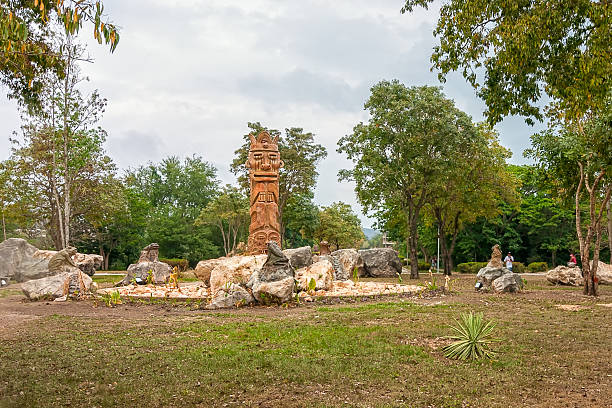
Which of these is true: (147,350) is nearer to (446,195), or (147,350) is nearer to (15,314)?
(15,314)

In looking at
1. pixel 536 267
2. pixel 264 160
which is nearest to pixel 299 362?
pixel 264 160

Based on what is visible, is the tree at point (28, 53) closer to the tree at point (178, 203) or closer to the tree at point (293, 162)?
the tree at point (293, 162)

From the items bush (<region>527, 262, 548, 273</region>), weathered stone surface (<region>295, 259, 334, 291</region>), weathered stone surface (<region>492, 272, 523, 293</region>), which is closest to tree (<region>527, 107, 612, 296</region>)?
weathered stone surface (<region>492, 272, 523, 293</region>)

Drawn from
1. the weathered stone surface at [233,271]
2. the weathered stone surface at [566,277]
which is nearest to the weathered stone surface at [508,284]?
the weathered stone surface at [566,277]

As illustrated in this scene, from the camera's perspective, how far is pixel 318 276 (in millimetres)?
18000

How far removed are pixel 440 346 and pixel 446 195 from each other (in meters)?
22.0

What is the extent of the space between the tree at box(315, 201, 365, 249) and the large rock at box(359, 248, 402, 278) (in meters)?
16.3

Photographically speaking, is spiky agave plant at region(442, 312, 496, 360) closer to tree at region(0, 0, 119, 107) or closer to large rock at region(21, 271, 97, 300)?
tree at region(0, 0, 119, 107)

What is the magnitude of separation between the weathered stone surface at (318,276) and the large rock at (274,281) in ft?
7.60

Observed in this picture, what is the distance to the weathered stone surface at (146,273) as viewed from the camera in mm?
21953

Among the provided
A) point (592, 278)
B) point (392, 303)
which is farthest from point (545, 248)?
point (392, 303)

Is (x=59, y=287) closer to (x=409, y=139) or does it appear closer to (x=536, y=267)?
(x=409, y=139)

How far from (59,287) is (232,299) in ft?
21.0

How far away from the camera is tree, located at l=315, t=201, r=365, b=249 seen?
50438 millimetres
